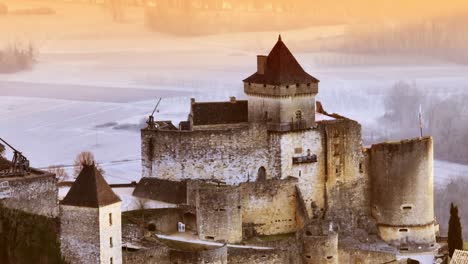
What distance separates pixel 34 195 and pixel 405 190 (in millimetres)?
22274

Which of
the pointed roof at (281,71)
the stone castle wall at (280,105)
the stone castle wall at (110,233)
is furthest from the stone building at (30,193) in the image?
the pointed roof at (281,71)

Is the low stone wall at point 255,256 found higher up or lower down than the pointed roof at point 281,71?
lower down

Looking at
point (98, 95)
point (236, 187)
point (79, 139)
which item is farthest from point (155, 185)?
point (98, 95)

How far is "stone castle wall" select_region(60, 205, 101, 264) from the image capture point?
6169 centimetres

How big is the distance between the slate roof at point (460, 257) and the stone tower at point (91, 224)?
19113 mm

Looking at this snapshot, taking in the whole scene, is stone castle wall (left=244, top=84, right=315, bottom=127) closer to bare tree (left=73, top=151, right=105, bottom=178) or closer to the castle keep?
the castle keep

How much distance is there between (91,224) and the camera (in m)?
61.7

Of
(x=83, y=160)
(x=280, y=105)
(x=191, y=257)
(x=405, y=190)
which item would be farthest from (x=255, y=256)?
(x=83, y=160)

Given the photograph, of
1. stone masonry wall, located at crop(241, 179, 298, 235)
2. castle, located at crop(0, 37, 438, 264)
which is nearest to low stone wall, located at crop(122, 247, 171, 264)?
castle, located at crop(0, 37, 438, 264)

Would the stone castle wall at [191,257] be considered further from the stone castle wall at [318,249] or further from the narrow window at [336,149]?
the narrow window at [336,149]

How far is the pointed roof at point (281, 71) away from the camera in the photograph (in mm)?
76125

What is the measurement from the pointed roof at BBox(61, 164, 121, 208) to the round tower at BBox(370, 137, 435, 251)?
2102cm

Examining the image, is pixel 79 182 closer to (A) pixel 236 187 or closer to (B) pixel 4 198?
(B) pixel 4 198

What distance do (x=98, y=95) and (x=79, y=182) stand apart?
44.7m
